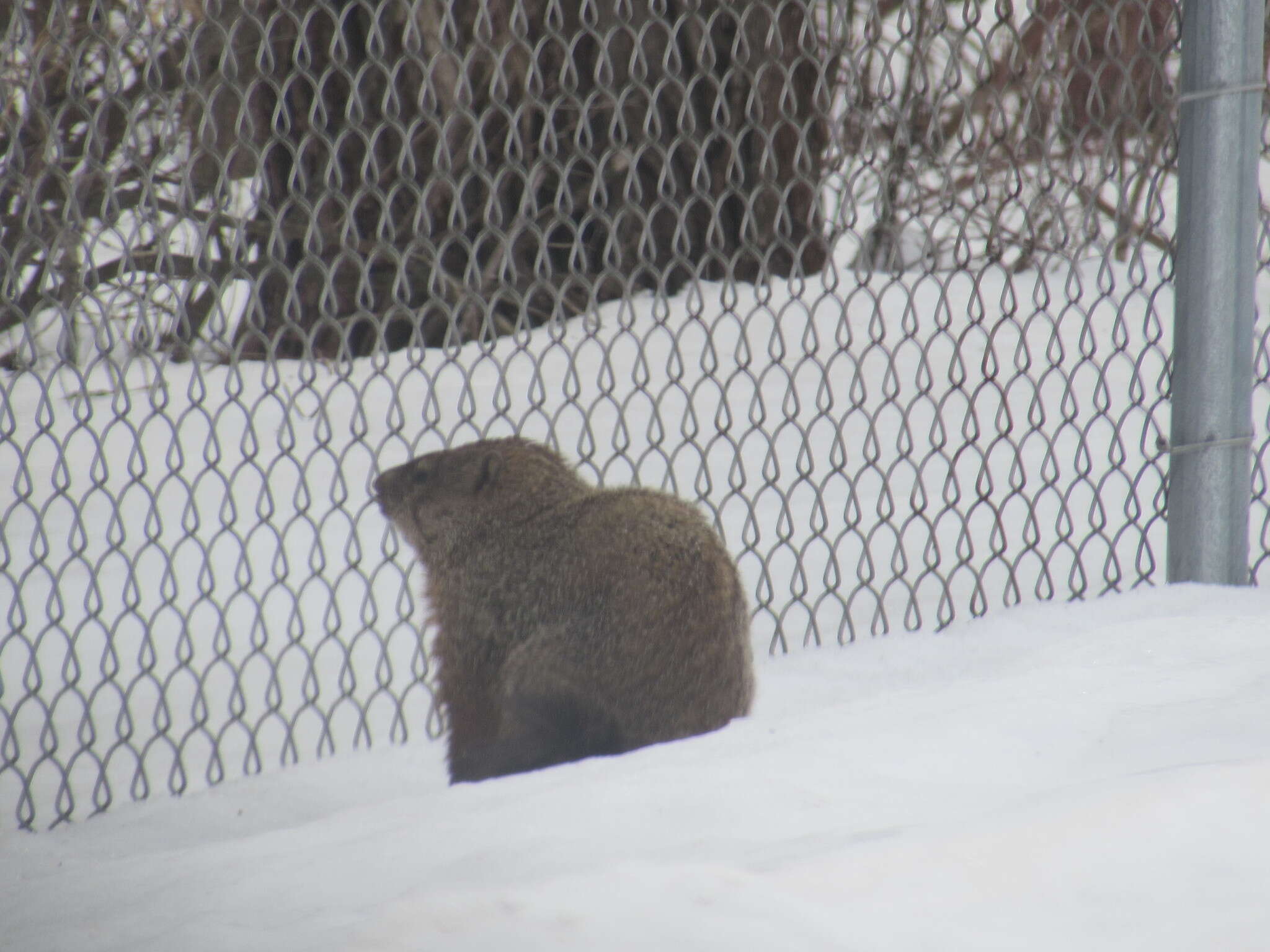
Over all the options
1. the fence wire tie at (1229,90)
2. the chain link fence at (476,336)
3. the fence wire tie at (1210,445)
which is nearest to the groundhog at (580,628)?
the chain link fence at (476,336)

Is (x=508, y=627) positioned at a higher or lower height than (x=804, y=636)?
higher

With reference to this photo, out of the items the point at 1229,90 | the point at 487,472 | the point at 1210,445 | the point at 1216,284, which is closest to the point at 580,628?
the point at 487,472

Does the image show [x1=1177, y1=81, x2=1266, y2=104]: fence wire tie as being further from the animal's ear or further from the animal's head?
the animal's ear

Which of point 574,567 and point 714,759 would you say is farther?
point 574,567

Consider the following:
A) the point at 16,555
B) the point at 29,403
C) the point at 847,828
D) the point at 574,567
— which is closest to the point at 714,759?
the point at 847,828

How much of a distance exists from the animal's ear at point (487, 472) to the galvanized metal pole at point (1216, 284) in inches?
71.4

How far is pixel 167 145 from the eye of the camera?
3607mm

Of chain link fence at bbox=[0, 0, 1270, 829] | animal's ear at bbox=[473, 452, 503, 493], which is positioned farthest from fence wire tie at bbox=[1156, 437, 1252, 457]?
animal's ear at bbox=[473, 452, 503, 493]

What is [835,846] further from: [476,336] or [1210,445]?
[476,336]

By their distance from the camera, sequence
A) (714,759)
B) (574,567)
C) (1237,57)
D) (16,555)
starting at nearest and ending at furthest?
(714,759) < (574,567) < (1237,57) < (16,555)

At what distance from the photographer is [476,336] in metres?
5.63

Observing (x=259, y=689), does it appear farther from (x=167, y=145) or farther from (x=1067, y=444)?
(x=1067, y=444)

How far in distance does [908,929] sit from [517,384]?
3623 mm

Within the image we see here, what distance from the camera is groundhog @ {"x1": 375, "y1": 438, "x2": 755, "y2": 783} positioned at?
8.69 ft
